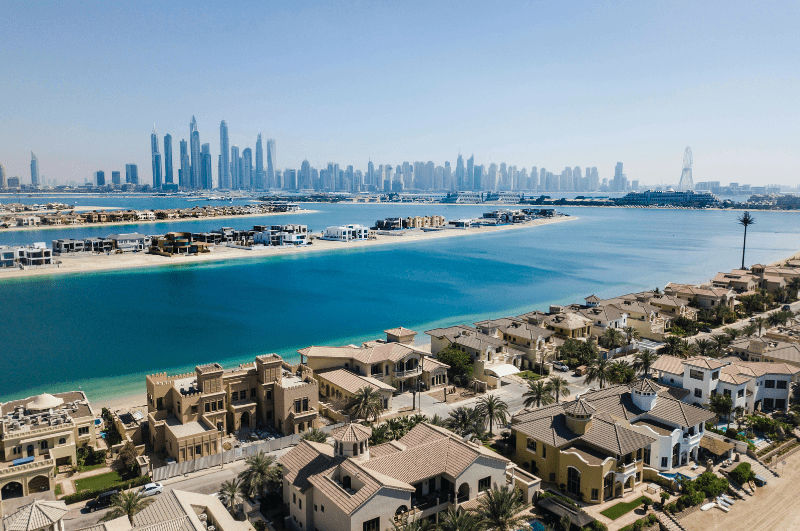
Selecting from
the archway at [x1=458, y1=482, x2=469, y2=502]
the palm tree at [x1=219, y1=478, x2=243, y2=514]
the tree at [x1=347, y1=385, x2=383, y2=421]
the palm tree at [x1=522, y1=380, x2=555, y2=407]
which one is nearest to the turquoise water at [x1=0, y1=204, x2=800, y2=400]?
the tree at [x1=347, y1=385, x2=383, y2=421]

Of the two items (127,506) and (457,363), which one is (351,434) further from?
(457,363)

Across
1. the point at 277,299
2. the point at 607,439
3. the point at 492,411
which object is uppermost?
the point at 607,439

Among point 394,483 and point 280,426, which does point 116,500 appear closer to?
point 394,483

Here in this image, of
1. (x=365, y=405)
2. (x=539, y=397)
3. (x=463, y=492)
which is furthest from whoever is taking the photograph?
(x=539, y=397)

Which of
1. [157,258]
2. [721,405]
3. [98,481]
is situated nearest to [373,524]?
[98,481]

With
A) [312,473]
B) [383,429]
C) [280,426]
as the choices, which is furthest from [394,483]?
[280,426]

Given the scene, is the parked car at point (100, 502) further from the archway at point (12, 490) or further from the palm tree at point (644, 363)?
the palm tree at point (644, 363)

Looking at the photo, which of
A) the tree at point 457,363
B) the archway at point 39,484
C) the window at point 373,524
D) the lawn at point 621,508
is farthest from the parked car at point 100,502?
the tree at point 457,363

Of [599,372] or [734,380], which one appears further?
[599,372]
